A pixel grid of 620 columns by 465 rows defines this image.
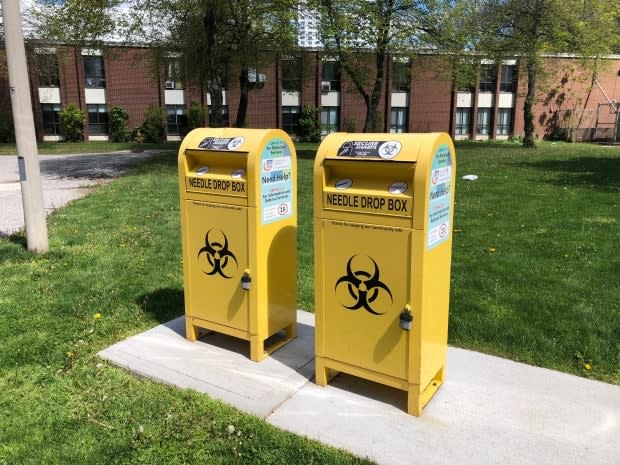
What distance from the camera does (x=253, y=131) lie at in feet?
12.4

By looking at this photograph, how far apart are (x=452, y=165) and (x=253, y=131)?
1.40 m

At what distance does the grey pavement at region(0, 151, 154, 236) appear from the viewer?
1008cm

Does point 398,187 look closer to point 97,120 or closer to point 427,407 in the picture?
point 427,407

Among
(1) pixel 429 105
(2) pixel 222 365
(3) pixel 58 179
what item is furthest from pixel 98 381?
(1) pixel 429 105

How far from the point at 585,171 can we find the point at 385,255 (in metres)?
13.5

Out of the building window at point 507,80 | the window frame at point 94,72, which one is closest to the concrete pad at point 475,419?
the window frame at point 94,72

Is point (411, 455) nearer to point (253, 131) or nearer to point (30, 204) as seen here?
point (253, 131)

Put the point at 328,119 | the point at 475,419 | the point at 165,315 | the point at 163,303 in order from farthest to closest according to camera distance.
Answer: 1. the point at 328,119
2. the point at 163,303
3. the point at 165,315
4. the point at 475,419

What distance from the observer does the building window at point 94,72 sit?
35.4 meters

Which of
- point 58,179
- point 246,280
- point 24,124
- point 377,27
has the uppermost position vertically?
point 377,27

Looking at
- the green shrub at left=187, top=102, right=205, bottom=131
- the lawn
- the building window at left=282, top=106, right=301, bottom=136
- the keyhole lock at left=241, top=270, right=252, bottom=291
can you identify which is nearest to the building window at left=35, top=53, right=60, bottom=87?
the green shrub at left=187, top=102, right=205, bottom=131

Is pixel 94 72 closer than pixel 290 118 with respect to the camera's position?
Yes

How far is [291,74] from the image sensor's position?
1422 inches

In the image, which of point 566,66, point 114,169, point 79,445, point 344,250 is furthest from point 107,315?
point 566,66
